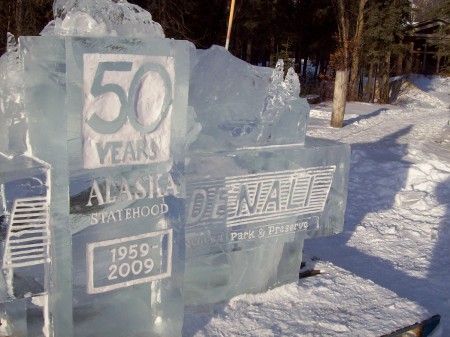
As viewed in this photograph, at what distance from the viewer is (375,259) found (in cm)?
591

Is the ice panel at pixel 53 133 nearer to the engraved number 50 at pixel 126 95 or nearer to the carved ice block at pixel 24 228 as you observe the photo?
the carved ice block at pixel 24 228

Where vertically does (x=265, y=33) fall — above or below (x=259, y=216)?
above

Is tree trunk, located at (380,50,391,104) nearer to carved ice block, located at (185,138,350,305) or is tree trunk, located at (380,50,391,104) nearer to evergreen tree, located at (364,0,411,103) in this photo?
evergreen tree, located at (364,0,411,103)

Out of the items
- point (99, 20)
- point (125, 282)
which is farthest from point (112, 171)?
point (99, 20)

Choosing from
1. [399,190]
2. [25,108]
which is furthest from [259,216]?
[399,190]

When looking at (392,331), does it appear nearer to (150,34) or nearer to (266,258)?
(266,258)

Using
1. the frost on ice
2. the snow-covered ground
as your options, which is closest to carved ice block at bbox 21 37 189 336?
the frost on ice

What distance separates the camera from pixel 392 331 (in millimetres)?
3648

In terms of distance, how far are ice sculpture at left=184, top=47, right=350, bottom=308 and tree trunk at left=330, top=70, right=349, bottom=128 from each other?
861cm

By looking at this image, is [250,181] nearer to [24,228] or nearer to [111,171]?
[111,171]

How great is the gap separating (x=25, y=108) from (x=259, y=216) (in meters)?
1.71

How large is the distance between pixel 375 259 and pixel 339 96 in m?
7.23

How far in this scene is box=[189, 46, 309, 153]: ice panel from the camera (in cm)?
345

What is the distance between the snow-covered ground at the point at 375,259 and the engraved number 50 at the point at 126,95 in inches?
53.7
